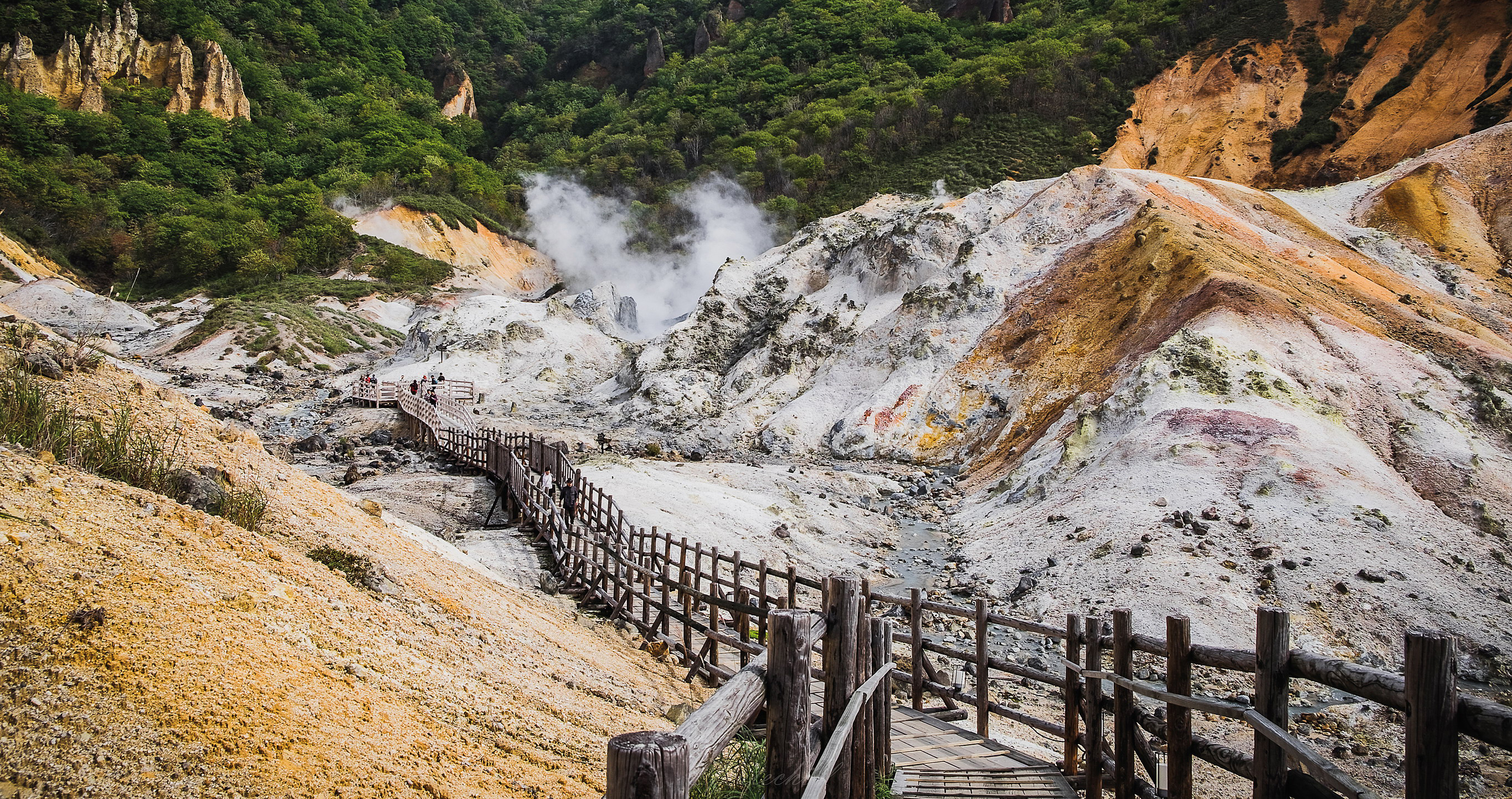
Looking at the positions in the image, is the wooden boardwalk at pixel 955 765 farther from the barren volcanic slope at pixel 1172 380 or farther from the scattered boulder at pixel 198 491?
the barren volcanic slope at pixel 1172 380

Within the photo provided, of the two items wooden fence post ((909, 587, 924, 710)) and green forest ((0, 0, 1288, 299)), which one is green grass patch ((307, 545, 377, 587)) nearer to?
wooden fence post ((909, 587, 924, 710))

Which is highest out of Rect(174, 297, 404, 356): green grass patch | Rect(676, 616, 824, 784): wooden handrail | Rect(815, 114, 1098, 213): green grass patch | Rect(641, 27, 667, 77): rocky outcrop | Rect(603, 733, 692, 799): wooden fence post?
Rect(641, 27, 667, 77): rocky outcrop

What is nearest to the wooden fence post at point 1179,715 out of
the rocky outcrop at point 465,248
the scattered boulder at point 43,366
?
the scattered boulder at point 43,366

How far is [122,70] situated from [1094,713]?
8637cm

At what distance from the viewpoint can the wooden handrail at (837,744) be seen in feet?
8.77

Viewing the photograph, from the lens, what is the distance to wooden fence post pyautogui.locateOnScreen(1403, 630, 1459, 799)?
2.30m

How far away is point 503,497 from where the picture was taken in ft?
50.6

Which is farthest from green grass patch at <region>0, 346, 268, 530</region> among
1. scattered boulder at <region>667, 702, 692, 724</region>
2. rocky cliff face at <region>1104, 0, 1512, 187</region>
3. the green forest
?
the green forest

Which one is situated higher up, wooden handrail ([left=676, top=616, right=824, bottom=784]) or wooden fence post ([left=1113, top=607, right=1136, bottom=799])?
wooden handrail ([left=676, top=616, right=824, bottom=784])

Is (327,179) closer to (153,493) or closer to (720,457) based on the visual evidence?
(720,457)

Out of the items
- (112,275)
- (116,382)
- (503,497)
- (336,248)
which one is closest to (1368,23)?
(503,497)

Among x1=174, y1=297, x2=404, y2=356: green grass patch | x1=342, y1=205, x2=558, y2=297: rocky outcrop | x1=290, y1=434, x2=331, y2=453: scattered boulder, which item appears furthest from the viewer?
x1=342, y1=205, x2=558, y2=297: rocky outcrop

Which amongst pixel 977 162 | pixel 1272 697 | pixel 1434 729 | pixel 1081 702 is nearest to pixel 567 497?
pixel 1081 702

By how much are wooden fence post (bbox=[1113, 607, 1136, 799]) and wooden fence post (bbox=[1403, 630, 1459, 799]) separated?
1949 mm
